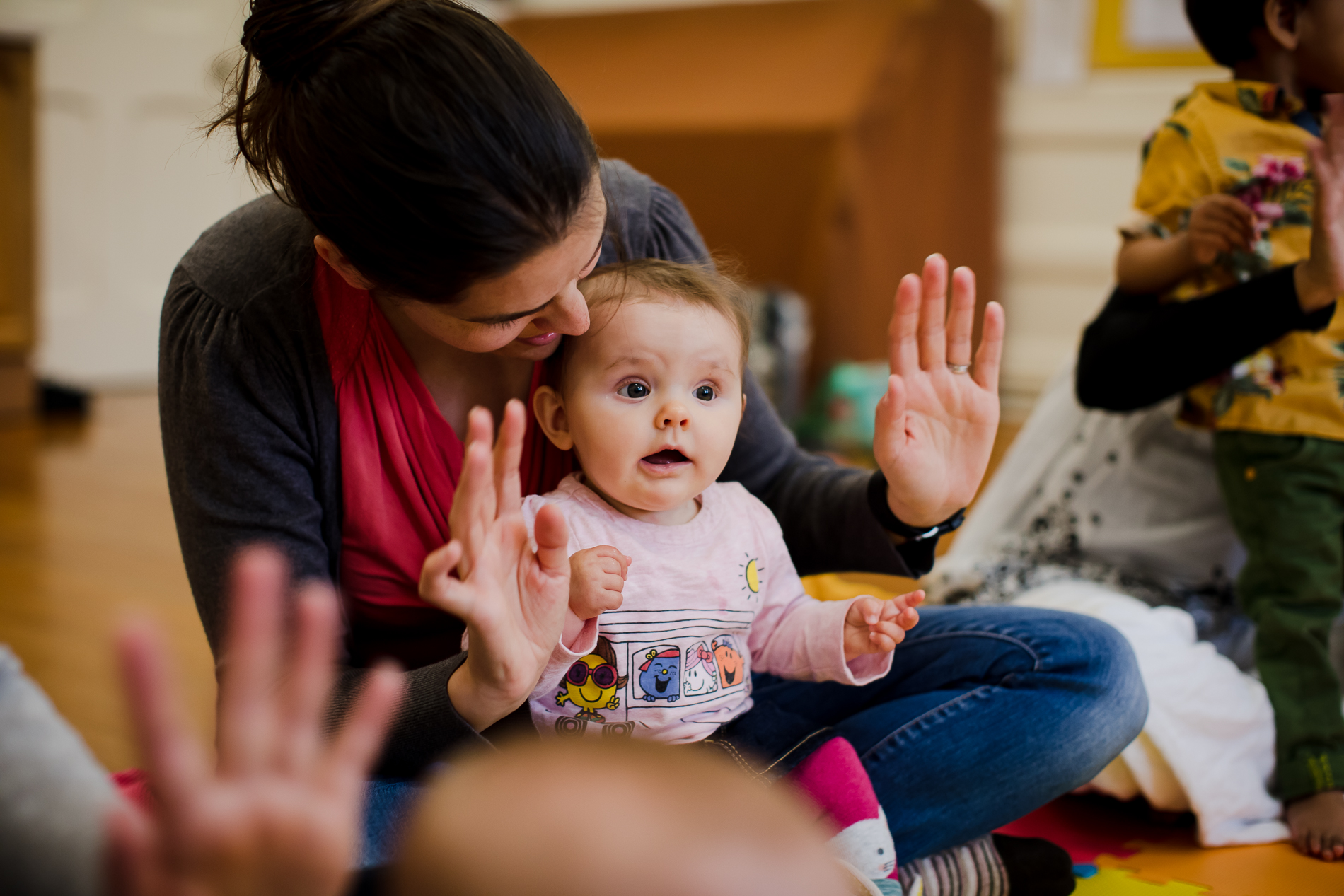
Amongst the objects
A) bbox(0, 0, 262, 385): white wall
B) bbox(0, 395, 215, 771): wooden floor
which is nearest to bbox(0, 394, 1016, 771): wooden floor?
bbox(0, 395, 215, 771): wooden floor

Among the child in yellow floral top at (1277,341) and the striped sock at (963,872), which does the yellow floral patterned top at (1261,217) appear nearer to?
the child in yellow floral top at (1277,341)

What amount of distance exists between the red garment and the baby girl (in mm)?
90

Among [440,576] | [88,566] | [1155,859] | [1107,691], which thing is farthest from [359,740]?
[88,566]

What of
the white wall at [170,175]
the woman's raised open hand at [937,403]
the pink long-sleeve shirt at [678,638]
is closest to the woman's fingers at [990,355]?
the woman's raised open hand at [937,403]

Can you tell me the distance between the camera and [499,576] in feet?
2.21

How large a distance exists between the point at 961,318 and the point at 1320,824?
66 cm

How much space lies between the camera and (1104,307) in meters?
1.39

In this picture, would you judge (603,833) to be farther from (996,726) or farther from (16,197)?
(16,197)

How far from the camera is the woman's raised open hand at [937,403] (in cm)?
89

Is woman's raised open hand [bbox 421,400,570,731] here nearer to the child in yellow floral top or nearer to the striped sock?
the striped sock

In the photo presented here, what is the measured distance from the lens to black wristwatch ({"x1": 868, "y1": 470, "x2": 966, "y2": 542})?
0.94 meters

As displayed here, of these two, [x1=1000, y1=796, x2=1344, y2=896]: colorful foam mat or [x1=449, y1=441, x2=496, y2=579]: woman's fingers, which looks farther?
[x1=1000, y1=796, x2=1344, y2=896]: colorful foam mat

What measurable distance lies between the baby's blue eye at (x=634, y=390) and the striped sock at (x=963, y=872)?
447 mm

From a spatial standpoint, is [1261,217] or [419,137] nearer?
[419,137]
